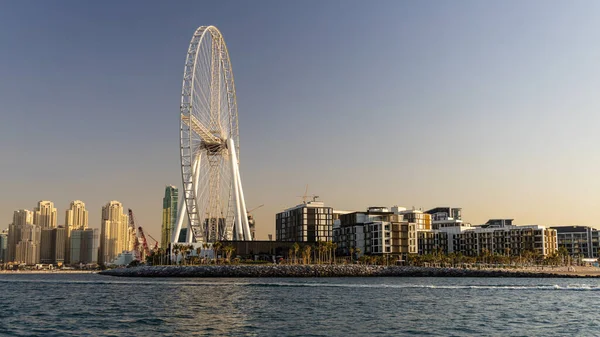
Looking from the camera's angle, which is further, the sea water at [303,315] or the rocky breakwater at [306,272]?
the rocky breakwater at [306,272]

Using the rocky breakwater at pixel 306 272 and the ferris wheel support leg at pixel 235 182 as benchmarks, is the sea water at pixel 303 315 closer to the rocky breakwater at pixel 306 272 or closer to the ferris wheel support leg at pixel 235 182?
the ferris wheel support leg at pixel 235 182

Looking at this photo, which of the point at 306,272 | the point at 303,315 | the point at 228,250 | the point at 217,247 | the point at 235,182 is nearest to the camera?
the point at 303,315

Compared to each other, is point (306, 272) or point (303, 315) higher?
point (306, 272)

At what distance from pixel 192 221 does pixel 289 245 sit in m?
50.5

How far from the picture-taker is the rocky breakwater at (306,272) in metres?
143

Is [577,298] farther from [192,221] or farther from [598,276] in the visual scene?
[598,276]

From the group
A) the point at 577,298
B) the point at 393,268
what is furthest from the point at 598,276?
the point at 577,298

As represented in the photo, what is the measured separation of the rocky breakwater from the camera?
469 ft

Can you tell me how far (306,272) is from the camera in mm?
146250

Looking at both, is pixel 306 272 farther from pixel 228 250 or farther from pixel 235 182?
pixel 235 182

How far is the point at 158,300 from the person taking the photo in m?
71.2

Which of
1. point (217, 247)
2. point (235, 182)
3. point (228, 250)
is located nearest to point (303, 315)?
point (235, 182)

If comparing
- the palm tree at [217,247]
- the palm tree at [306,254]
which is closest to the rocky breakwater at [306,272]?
the palm tree at [217,247]

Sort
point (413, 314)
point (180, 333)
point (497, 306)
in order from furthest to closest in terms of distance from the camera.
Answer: point (497, 306), point (413, 314), point (180, 333)
